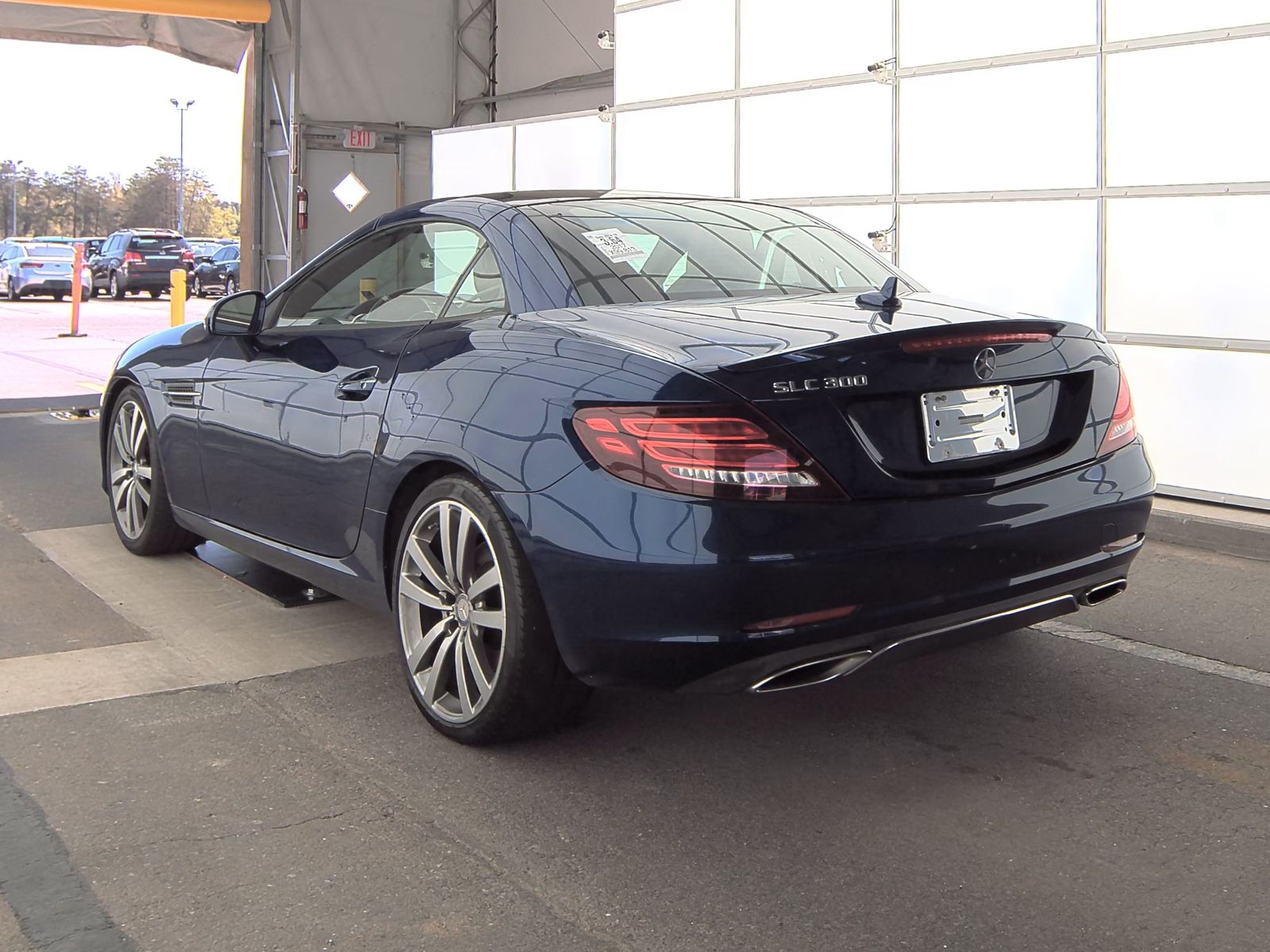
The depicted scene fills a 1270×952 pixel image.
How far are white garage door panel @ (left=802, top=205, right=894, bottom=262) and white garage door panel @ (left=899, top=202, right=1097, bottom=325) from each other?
0.52 ft

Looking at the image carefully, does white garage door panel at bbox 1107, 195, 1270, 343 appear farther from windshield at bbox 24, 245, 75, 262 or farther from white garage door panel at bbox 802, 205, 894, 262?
windshield at bbox 24, 245, 75, 262

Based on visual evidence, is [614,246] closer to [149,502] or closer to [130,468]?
[149,502]

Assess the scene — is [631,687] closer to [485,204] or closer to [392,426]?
[392,426]

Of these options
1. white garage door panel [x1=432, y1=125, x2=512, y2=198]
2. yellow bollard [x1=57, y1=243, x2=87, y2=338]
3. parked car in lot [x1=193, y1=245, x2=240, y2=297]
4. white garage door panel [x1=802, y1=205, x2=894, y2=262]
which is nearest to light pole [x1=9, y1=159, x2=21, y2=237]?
parked car in lot [x1=193, y1=245, x2=240, y2=297]

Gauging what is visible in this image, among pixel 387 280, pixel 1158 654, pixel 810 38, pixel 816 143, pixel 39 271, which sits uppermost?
pixel 39 271

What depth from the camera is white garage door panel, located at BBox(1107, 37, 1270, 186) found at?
7.34 meters

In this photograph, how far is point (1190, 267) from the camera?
769 cm

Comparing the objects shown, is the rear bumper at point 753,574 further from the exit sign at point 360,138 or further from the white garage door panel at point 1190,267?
the exit sign at point 360,138

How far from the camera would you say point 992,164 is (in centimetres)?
876

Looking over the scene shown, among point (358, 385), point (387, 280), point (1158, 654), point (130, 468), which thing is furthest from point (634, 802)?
point (130, 468)

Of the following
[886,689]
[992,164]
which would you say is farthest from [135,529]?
[992,164]

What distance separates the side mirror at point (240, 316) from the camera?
5.09 m

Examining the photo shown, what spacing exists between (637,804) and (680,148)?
869 cm

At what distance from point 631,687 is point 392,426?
1130mm
